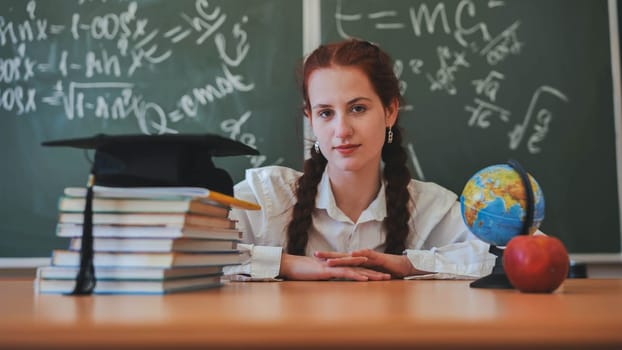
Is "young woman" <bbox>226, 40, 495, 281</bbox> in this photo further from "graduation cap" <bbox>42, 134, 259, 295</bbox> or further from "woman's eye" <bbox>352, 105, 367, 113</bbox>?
"graduation cap" <bbox>42, 134, 259, 295</bbox>

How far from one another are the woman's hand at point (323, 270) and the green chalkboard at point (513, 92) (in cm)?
108

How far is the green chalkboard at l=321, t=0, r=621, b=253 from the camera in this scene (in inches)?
104

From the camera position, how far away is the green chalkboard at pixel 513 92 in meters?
2.64

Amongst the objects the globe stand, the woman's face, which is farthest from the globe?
the woman's face

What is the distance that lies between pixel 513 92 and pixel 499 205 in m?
1.70

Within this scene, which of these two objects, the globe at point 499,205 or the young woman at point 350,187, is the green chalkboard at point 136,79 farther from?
the globe at point 499,205

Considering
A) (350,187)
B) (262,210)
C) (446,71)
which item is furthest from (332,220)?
(446,71)

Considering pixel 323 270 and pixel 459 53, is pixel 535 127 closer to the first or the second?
pixel 459 53

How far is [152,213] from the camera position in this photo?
918 mm

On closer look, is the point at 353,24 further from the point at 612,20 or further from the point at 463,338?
the point at 463,338

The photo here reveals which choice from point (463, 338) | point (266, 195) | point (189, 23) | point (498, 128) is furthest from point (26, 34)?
point (463, 338)

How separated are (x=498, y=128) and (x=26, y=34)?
6.65 feet

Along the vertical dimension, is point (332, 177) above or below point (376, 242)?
above

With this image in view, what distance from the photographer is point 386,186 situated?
2.23 metres
